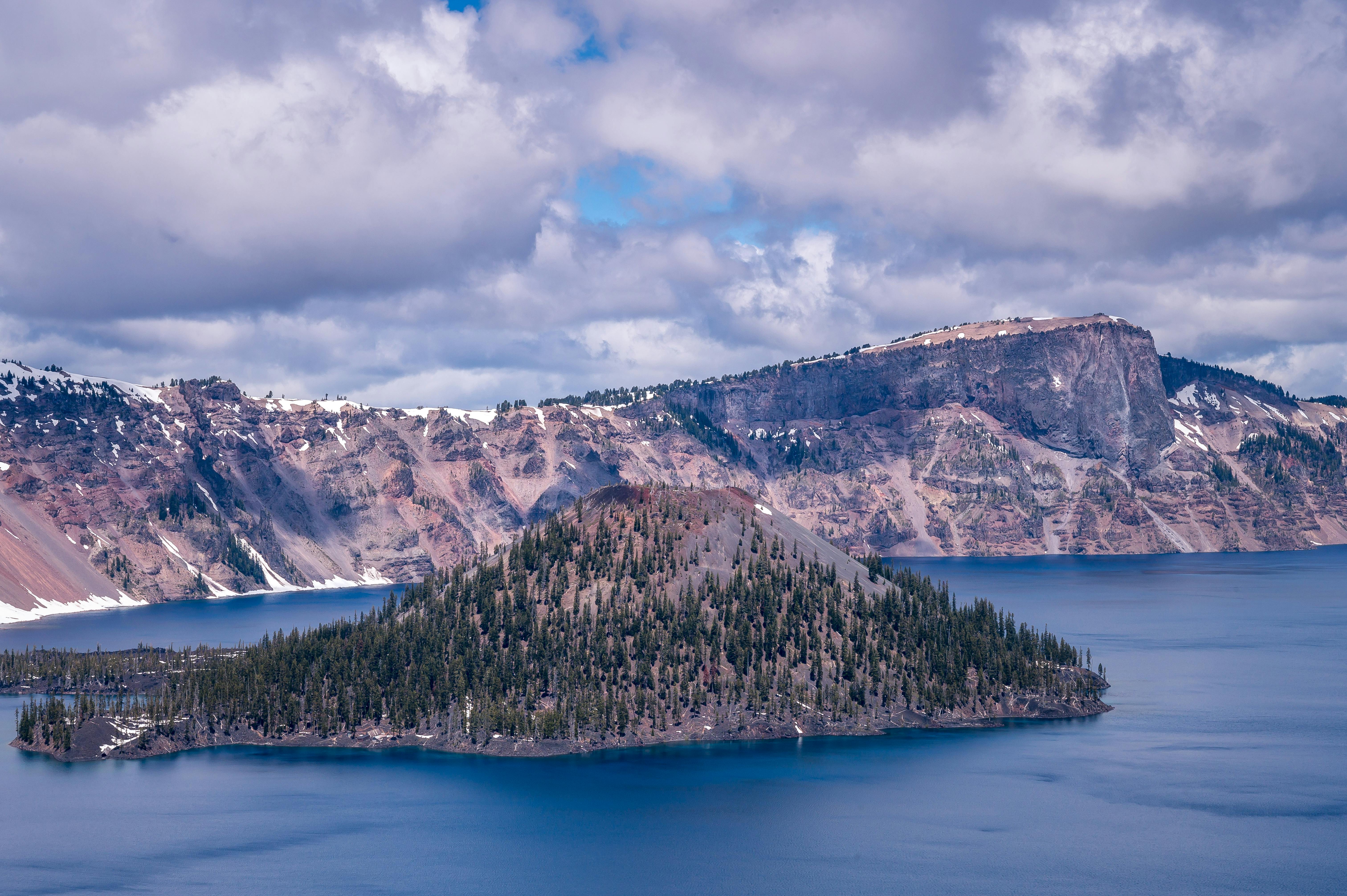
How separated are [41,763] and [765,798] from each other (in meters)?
98.6

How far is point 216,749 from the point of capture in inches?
7485

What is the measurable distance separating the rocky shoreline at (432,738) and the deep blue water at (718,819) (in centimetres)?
186

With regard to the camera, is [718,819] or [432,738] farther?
[432,738]

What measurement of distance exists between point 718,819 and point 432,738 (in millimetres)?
53438

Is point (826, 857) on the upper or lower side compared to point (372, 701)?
lower

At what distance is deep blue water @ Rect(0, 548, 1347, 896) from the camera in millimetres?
132750

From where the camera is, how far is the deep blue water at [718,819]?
133 metres

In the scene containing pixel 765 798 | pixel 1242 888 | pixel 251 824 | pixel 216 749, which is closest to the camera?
pixel 1242 888

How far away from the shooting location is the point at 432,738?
189750 millimetres

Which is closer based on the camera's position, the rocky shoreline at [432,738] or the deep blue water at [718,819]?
the deep blue water at [718,819]

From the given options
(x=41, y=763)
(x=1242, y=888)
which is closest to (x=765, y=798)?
(x=1242, y=888)

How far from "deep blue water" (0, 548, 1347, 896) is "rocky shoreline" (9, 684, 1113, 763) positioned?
6.11 feet

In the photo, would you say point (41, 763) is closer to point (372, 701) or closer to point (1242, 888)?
point (372, 701)

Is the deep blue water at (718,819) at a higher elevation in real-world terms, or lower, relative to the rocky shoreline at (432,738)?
lower
